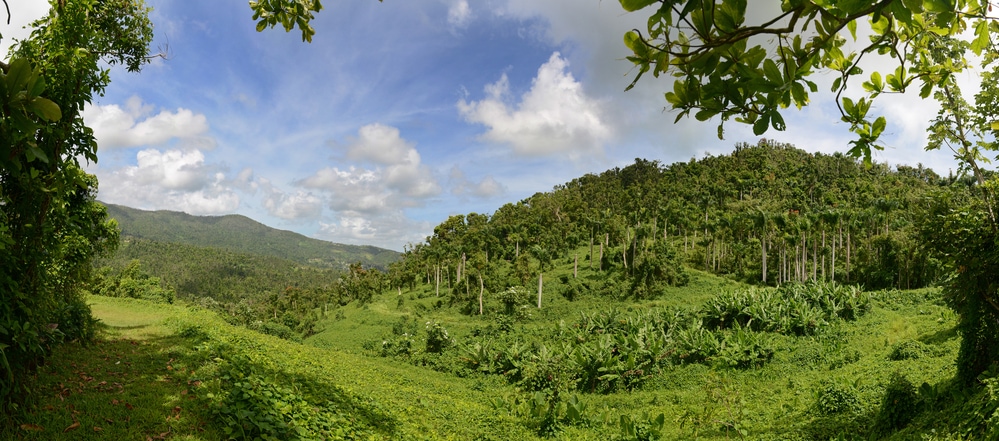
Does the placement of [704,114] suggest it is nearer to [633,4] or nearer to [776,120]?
[776,120]

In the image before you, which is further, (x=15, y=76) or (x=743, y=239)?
(x=743, y=239)

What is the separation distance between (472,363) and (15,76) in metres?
18.0

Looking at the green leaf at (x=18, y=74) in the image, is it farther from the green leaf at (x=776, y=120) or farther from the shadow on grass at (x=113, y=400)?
the shadow on grass at (x=113, y=400)

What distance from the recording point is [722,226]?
46.5 m

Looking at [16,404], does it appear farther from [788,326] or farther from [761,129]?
[788,326]

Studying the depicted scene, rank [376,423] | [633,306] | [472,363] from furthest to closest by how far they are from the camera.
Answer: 1. [633,306]
2. [472,363]
3. [376,423]

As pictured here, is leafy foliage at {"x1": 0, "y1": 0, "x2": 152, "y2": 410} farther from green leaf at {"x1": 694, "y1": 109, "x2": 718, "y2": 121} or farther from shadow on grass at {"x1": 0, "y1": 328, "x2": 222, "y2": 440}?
green leaf at {"x1": 694, "y1": 109, "x2": 718, "y2": 121}

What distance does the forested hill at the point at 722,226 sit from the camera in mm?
35781

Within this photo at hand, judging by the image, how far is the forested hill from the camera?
35.8 meters

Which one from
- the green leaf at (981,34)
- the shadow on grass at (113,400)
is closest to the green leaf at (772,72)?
the green leaf at (981,34)

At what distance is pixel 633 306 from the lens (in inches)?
1195

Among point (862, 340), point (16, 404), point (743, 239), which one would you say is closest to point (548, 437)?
point (16, 404)

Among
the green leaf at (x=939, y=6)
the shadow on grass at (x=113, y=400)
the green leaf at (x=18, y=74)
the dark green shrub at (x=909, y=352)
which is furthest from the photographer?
the dark green shrub at (x=909, y=352)

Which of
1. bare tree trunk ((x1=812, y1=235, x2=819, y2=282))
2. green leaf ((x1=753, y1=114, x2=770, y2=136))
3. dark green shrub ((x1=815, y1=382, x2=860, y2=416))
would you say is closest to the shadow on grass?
green leaf ((x1=753, y1=114, x2=770, y2=136))
